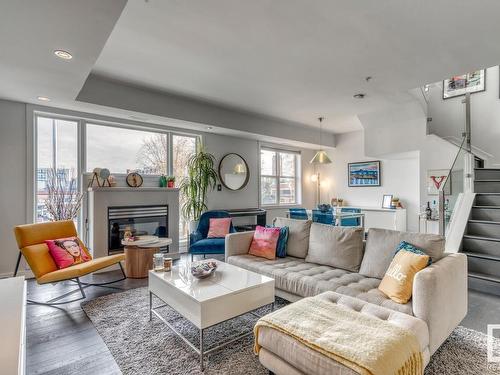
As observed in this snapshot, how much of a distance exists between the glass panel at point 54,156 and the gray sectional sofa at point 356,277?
2804 millimetres

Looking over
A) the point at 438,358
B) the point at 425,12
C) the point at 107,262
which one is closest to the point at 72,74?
the point at 107,262

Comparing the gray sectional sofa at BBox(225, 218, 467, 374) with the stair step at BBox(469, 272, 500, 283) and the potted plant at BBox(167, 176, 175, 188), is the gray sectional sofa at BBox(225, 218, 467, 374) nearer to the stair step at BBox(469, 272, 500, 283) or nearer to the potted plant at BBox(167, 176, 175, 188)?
the stair step at BBox(469, 272, 500, 283)

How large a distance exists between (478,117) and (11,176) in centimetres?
779

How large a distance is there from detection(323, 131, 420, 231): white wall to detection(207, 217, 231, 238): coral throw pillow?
398 cm

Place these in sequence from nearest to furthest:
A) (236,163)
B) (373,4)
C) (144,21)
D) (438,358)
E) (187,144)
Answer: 1. (438,358)
2. (373,4)
3. (144,21)
4. (187,144)
5. (236,163)

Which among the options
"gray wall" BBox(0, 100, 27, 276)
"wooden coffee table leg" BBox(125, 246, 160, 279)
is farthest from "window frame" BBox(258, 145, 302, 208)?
"gray wall" BBox(0, 100, 27, 276)

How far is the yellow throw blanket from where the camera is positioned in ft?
4.43

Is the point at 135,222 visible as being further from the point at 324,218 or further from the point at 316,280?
the point at 316,280

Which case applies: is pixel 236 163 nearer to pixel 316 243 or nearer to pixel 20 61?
pixel 316 243

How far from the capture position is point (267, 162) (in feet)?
22.9

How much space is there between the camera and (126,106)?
160 inches

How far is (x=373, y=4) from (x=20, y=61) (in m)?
3.17

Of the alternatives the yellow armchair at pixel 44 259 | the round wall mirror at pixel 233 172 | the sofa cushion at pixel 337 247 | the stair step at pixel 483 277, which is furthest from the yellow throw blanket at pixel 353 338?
the round wall mirror at pixel 233 172

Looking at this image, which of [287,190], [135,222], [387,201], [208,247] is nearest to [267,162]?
[287,190]
